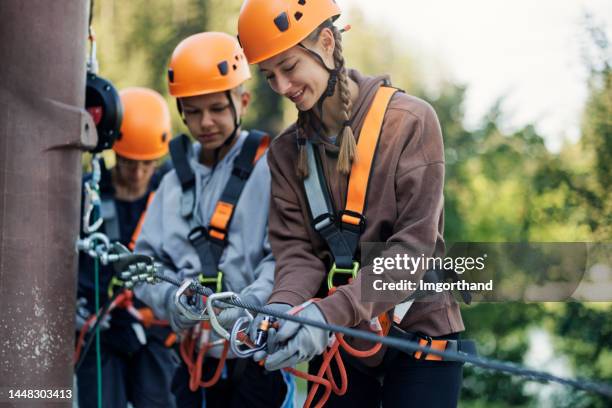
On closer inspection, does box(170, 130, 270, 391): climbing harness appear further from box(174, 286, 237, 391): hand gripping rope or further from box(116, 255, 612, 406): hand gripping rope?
box(116, 255, 612, 406): hand gripping rope

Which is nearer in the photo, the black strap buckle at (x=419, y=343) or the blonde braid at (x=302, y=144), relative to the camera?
the black strap buckle at (x=419, y=343)

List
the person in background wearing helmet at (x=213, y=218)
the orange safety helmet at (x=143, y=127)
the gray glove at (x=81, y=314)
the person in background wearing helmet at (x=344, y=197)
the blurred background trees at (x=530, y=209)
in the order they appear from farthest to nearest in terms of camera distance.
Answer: the blurred background trees at (x=530, y=209), the orange safety helmet at (x=143, y=127), the gray glove at (x=81, y=314), the person in background wearing helmet at (x=213, y=218), the person in background wearing helmet at (x=344, y=197)

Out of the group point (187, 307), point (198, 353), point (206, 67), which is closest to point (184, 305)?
point (187, 307)

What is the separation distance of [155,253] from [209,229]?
13.5 inches

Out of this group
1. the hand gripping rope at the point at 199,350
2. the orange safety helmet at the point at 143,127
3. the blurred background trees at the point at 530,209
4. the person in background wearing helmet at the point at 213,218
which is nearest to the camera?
the hand gripping rope at the point at 199,350

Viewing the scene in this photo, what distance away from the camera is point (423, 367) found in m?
3.27

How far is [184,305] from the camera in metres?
3.58

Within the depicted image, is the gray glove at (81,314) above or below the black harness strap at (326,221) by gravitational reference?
below

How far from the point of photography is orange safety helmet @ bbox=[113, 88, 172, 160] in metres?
5.66

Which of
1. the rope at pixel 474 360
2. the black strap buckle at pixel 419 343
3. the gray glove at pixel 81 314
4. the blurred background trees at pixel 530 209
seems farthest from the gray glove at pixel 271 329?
the blurred background trees at pixel 530 209

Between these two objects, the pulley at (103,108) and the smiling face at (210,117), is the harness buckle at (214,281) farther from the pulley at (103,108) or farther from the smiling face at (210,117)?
the pulley at (103,108)

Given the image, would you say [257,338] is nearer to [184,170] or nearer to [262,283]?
[262,283]

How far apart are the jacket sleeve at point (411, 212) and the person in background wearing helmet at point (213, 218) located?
0.70m

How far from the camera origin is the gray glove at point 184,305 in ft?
12.3
